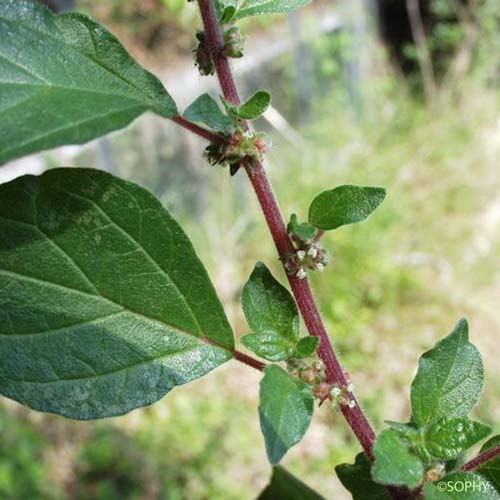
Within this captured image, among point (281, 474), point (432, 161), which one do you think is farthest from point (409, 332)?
point (281, 474)

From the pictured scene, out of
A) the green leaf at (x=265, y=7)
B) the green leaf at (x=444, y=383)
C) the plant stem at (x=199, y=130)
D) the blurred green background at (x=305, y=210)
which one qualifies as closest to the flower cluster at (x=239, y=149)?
the plant stem at (x=199, y=130)

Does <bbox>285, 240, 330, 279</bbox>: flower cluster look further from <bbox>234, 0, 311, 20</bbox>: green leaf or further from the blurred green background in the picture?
the blurred green background

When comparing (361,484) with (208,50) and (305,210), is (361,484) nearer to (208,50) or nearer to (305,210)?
(208,50)

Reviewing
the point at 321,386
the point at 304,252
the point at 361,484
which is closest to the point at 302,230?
the point at 304,252

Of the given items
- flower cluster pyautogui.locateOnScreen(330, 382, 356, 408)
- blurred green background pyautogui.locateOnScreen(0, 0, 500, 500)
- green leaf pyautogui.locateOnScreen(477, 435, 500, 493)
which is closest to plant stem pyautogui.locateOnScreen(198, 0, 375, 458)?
flower cluster pyautogui.locateOnScreen(330, 382, 356, 408)

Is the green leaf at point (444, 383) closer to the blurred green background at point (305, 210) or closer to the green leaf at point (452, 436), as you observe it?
the green leaf at point (452, 436)
